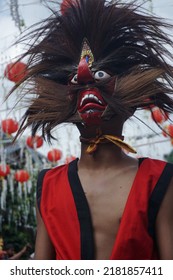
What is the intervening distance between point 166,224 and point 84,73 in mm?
592

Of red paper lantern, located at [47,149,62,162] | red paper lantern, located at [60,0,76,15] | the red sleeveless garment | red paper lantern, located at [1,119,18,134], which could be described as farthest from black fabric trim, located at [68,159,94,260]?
red paper lantern, located at [47,149,62,162]

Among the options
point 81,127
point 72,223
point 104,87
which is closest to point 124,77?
point 104,87

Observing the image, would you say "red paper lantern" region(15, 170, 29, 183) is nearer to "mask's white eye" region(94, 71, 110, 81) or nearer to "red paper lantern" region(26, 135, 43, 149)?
"red paper lantern" region(26, 135, 43, 149)

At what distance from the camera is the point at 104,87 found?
2.02 meters

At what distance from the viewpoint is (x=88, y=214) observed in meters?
1.97

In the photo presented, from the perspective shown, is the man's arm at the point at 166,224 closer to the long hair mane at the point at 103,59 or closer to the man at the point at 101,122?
the man at the point at 101,122

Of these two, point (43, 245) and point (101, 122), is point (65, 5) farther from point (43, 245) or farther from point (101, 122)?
point (43, 245)

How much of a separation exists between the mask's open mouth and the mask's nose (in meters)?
0.04

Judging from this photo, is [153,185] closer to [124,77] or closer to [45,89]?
[124,77]

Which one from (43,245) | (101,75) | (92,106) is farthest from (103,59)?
(43,245)

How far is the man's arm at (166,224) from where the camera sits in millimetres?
1915

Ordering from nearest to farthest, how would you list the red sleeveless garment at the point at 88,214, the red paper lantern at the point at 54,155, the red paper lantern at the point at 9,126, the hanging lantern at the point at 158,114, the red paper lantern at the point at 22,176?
the red sleeveless garment at the point at 88,214 < the hanging lantern at the point at 158,114 < the red paper lantern at the point at 9,126 < the red paper lantern at the point at 54,155 < the red paper lantern at the point at 22,176

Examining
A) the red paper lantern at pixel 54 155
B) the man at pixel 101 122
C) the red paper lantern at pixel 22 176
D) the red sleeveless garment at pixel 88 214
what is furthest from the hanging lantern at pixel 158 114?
the red paper lantern at pixel 22 176
